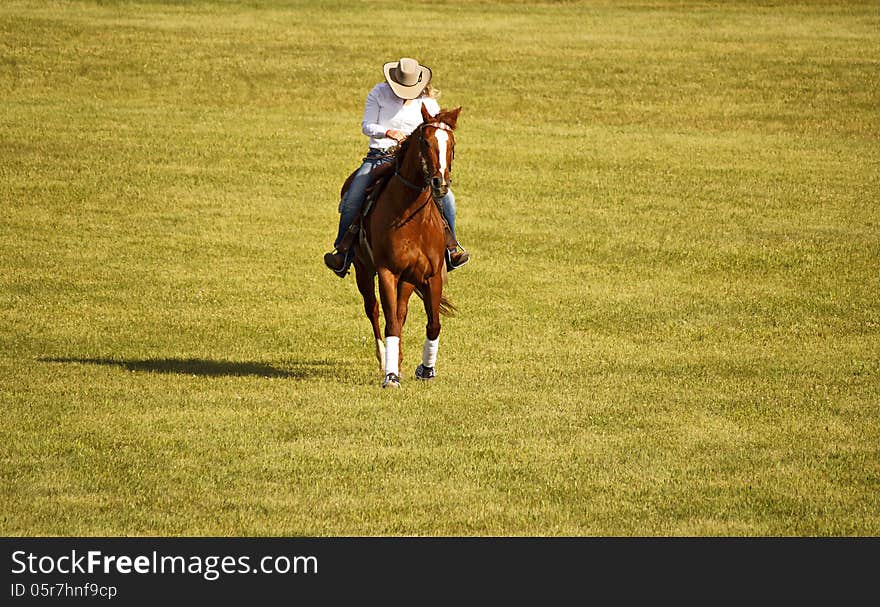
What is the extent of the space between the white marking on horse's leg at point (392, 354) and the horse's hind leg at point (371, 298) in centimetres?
114

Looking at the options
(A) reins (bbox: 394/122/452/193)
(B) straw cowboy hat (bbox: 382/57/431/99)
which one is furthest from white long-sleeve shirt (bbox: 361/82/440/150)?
(A) reins (bbox: 394/122/452/193)

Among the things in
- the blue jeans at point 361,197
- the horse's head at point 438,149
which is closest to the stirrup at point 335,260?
the blue jeans at point 361,197

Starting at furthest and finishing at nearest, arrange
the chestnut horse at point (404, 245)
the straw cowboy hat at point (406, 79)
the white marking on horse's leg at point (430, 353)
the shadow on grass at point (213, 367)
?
the shadow on grass at point (213, 367) → the white marking on horse's leg at point (430, 353) → the straw cowboy hat at point (406, 79) → the chestnut horse at point (404, 245)

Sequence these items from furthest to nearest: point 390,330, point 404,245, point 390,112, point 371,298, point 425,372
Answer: point 371,298 → point 425,372 → point 390,112 → point 390,330 → point 404,245

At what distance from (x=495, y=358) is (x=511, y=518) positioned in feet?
21.9

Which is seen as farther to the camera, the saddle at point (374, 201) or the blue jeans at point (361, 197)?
the blue jeans at point (361, 197)

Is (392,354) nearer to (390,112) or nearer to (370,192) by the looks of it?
(370,192)

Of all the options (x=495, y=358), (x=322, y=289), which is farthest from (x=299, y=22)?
(x=495, y=358)

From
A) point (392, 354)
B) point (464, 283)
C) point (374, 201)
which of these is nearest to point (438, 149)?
point (374, 201)

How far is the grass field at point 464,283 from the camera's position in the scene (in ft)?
34.9

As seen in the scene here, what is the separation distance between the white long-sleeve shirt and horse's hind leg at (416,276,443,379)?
1.56 meters

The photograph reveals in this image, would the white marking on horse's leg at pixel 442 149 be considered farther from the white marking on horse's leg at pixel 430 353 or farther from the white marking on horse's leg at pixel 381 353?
the white marking on horse's leg at pixel 381 353

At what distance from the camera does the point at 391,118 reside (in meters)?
14.7

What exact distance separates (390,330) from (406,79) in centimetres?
251
